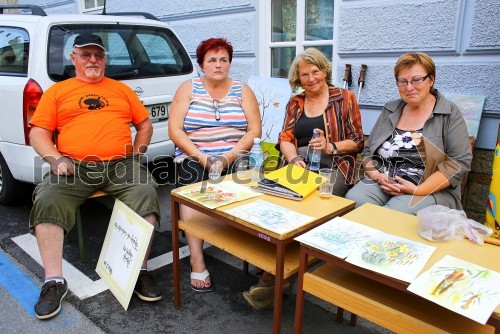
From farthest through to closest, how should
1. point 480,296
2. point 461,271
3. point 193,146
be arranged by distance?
point 193,146 < point 461,271 < point 480,296

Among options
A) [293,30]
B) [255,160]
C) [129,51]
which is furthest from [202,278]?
[293,30]

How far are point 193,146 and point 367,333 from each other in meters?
1.57

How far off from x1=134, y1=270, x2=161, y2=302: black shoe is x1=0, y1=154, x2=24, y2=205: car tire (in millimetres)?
1768

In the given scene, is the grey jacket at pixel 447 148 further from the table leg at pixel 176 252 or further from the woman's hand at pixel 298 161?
the table leg at pixel 176 252

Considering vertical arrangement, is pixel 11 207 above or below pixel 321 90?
below

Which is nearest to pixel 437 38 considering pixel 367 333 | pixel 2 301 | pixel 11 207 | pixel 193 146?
pixel 193 146

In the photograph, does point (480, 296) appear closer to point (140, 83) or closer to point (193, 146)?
point (193, 146)

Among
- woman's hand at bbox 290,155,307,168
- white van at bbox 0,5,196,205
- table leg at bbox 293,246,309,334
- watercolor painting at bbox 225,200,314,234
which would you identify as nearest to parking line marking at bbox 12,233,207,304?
white van at bbox 0,5,196,205

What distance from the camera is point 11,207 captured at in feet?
12.5

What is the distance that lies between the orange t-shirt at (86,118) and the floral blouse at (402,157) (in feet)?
5.84

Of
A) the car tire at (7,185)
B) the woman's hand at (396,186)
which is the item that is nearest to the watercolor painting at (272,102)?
the woman's hand at (396,186)

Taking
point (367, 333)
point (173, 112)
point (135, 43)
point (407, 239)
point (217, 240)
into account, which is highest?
point (135, 43)

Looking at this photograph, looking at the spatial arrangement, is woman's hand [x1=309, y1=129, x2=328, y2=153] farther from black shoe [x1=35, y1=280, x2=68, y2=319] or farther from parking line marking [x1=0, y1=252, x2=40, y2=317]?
parking line marking [x1=0, y1=252, x2=40, y2=317]

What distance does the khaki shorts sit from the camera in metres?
2.40
